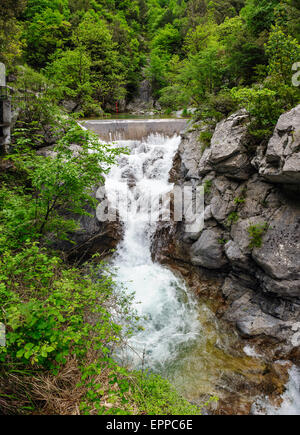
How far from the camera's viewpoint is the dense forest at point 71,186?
9.05 ft

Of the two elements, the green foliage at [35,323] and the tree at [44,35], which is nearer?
the green foliage at [35,323]

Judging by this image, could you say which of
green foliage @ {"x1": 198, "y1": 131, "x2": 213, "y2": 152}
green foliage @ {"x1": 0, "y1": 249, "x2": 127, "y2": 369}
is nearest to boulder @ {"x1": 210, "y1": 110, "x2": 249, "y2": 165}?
green foliage @ {"x1": 198, "y1": 131, "x2": 213, "y2": 152}

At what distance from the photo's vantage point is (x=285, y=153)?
18.1ft

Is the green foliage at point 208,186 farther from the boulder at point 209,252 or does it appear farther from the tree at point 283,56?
the tree at point 283,56

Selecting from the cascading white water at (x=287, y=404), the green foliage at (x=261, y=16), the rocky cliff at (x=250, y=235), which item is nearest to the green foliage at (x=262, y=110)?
the rocky cliff at (x=250, y=235)

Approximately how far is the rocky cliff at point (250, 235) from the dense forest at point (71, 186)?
3.14 feet

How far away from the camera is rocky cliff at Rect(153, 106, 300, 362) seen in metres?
5.86

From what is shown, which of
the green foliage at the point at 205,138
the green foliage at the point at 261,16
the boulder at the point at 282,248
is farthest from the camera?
the green foliage at the point at 261,16

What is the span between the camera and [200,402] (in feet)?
15.3

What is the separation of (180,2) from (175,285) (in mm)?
51608

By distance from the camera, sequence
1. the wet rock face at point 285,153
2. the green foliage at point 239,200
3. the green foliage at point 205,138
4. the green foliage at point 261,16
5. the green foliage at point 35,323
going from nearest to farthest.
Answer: the green foliage at point 35,323
the wet rock face at point 285,153
the green foliage at point 239,200
the green foliage at point 205,138
the green foliage at point 261,16

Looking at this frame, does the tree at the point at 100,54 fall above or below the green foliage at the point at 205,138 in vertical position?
above

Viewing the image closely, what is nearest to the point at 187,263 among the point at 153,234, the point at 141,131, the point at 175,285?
the point at 175,285
